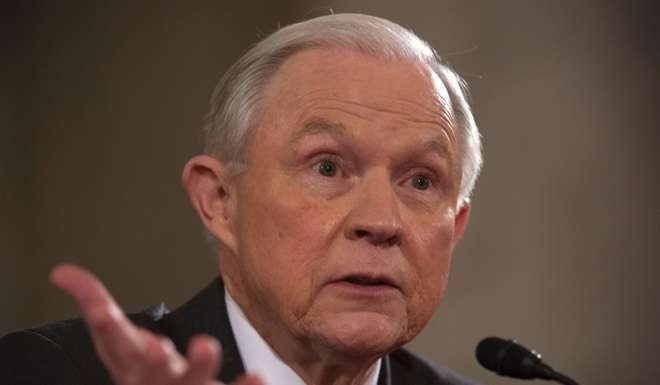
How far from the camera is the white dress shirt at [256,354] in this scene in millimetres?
2256

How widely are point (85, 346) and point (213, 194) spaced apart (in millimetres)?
425

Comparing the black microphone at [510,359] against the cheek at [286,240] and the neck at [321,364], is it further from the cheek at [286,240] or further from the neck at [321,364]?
the cheek at [286,240]

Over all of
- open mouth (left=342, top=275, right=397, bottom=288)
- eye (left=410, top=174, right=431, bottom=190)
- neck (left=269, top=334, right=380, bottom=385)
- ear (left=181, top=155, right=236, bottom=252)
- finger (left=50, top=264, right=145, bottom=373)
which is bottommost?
neck (left=269, top=334, right=380, bottom=385)

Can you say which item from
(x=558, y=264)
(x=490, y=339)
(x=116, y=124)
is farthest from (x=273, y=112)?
(x=558, y=264)

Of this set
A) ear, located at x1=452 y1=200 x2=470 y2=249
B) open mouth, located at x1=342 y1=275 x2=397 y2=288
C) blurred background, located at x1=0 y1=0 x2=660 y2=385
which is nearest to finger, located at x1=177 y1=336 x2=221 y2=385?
open mouth, located at x1=342 y1=275 x2=397 y2=288

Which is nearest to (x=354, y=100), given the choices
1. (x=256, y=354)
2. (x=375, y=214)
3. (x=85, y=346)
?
(x=375, y=214)

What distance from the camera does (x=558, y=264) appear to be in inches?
151

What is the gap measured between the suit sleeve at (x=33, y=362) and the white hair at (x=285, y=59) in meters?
0.52

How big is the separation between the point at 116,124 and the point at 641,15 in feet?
6.14

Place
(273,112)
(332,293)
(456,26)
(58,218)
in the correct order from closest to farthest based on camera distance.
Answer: (332,293) < (273,112) < (58,218) < (456,26)

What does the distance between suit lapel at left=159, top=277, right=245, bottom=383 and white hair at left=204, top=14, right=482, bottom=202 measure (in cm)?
30

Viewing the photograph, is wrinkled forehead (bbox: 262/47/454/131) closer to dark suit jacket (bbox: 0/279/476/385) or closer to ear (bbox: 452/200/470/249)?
ear (bbox: 452/200/470/249)

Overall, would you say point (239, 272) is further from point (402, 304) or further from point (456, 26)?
point (456, 26)

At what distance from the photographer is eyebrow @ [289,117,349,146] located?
7.06ft
